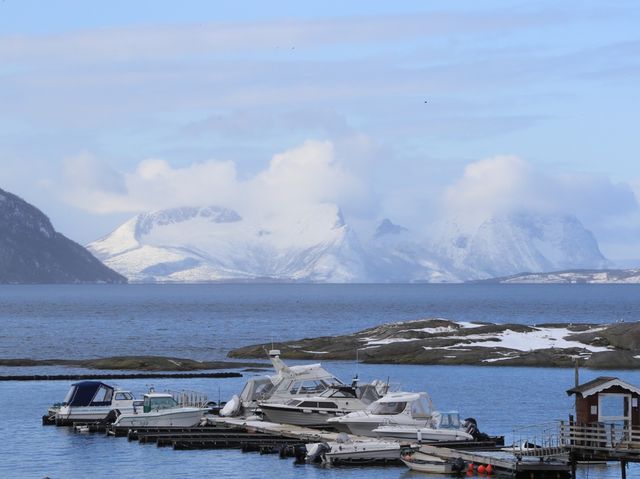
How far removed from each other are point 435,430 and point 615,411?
1416 centimetres

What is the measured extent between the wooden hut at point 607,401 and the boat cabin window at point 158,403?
27.7m

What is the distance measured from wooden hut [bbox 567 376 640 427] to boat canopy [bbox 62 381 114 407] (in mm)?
32807

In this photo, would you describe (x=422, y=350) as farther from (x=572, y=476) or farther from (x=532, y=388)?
(x=572, y=476)

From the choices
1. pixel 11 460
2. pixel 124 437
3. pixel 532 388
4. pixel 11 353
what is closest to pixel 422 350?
pixel 532 388

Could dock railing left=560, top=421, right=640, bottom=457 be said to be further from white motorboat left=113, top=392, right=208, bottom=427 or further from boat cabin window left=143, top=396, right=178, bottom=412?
boat cabin window left=143, top=396, right=178, bottom=412

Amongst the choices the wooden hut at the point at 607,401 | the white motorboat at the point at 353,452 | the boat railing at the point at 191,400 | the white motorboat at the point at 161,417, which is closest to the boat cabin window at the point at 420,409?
the white motorboat at the point at 353,452

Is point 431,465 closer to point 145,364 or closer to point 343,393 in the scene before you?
point 343,393

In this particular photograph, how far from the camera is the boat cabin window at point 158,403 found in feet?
257

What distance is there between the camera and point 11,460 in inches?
2670

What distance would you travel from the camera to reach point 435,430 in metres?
69.8

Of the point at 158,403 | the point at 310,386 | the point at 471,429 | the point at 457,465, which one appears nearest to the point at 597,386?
the point at 457,465

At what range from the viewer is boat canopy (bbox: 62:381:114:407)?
81.9 metres

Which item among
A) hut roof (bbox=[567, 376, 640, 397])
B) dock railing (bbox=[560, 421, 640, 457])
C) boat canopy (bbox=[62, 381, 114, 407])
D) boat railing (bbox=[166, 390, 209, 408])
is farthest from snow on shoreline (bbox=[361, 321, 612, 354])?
dock railing (bbox=[560, 421, 640, 457])

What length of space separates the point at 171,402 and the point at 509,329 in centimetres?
6738
